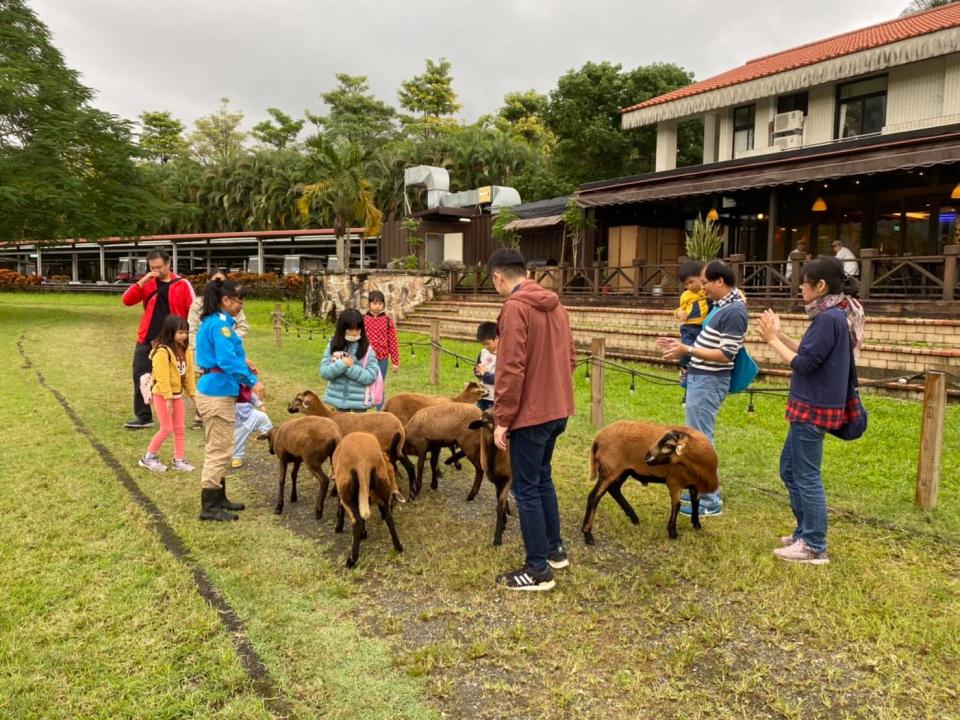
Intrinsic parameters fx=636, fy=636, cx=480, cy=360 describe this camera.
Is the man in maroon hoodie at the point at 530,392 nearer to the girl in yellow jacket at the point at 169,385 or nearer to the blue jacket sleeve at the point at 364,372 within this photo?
the blue jacket sleeve at the point at 364,372

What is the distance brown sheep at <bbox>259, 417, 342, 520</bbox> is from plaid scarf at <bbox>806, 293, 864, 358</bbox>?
10.7ft

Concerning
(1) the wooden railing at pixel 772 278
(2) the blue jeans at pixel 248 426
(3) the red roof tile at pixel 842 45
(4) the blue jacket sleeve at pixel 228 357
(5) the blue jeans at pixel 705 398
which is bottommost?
(2) the blue jeans at pixel 248 426

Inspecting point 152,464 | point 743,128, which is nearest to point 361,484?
point 152,464

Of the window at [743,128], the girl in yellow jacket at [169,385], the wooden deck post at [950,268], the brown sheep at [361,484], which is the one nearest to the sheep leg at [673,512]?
the brown sheep at [361,484]

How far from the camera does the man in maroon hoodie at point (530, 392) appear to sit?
3.47 metres

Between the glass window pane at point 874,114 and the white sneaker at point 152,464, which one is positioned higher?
the glass window pane at point 874,114

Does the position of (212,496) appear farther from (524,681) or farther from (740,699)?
(740,699)

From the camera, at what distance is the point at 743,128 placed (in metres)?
18.4

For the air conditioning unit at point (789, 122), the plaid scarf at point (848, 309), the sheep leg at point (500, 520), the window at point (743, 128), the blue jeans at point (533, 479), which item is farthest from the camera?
the window at point (743, 128)

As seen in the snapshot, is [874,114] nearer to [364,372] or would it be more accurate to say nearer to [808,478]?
[808,478]

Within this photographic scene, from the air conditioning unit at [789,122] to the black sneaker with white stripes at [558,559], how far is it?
16.4m

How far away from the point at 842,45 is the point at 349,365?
18446 mm

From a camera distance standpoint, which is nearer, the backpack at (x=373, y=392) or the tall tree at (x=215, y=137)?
the backpack at (x=373, y=392)

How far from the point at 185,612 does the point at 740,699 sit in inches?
108
